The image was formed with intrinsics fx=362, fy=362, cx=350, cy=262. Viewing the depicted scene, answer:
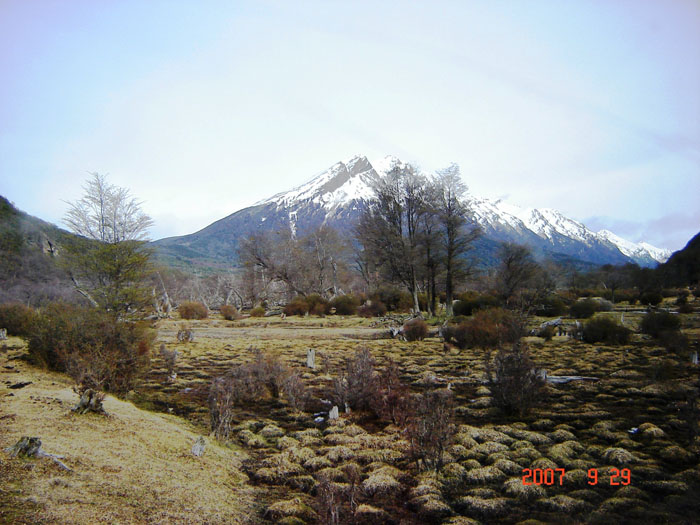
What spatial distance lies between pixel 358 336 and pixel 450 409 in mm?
14344

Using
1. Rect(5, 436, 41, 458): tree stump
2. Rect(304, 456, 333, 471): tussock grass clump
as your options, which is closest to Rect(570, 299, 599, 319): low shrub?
Rect(304, 456, 333, 471): tussock grass clump

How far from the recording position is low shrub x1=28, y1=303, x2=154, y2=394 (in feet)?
22.6

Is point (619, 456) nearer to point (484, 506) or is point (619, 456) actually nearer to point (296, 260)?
point (484, 506)

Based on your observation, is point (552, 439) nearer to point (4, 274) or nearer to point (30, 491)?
point (30, 491)

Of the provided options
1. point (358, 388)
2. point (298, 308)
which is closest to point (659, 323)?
point (358, 388)

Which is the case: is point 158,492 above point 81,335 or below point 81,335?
below

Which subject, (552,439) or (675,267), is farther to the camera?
(675,267)

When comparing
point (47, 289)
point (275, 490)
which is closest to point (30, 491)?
point (275, 490)

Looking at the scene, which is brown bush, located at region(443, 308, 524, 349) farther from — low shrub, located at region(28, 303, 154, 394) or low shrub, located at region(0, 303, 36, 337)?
low shrub, located at region(0, 303, 36, 337)

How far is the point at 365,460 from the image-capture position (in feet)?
17.2

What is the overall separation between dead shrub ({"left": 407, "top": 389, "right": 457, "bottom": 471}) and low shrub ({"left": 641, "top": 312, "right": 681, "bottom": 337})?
14.1 metres

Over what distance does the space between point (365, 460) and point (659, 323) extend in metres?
16.1

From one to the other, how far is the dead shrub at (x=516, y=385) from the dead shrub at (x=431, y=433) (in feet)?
6.81

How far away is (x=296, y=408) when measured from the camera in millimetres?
7484
